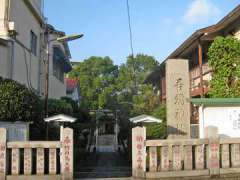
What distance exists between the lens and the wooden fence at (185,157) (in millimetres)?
13445

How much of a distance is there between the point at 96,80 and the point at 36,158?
41.8 m

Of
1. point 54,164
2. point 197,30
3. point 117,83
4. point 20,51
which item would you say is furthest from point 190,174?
point 117,83

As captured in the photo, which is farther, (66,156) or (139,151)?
(139,151)

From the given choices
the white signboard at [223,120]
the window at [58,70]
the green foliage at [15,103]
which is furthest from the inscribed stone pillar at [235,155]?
the window at [58,70]

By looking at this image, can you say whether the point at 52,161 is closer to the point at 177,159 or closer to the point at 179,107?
the point at 177,159

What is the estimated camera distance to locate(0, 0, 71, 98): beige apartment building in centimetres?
1961

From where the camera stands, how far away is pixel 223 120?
1639 cm

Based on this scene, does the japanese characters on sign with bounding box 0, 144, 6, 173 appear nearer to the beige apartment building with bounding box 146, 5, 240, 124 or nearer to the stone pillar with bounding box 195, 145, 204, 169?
the stone pillar with bounding box 195, 145, 204, 169

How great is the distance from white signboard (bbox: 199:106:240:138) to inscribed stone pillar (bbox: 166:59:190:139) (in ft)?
5.62

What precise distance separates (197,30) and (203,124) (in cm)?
1074

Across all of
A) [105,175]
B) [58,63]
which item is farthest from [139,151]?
[58,63]

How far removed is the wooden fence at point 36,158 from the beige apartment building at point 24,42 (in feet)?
23.3

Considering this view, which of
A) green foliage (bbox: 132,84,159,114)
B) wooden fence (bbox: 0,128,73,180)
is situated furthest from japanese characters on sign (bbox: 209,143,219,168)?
green foliage (bbox: 132,84,159,114)

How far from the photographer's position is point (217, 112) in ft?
54.0
